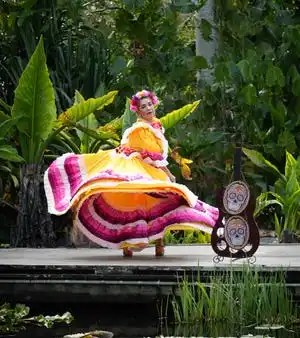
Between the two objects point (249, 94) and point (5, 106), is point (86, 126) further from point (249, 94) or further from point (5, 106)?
point (249, 94)

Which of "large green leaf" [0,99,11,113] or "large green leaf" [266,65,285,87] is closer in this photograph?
"large green leaf" [0,99,11,113]

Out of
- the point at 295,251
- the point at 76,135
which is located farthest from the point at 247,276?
the point at 76,135

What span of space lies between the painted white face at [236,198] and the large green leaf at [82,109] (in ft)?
10.1

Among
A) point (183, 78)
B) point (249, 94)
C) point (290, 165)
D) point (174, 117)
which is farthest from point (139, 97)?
point (183, 78)

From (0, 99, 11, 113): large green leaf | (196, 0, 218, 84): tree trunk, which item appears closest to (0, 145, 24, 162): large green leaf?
(0, 99, 11, 113): large green leaf

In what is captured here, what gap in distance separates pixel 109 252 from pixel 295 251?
166cm

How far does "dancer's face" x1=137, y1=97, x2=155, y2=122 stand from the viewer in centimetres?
897

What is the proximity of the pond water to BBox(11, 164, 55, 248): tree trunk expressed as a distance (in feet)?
10.3

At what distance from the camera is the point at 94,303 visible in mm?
7863

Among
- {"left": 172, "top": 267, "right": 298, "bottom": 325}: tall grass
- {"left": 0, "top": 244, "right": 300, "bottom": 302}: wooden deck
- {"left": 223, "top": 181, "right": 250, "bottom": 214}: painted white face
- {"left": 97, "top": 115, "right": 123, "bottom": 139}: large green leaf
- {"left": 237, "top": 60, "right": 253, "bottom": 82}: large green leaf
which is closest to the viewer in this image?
{"left": 172, "top": 267, "right": 298, "bottom": 325}: tall grass

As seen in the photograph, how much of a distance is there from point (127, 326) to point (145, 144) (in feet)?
6.38

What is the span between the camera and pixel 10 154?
35.6ft

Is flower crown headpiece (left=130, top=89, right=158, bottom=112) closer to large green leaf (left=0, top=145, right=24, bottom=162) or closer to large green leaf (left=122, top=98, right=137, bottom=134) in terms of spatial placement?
large green leaf (left=0, top=145, right=24, bottom=162)

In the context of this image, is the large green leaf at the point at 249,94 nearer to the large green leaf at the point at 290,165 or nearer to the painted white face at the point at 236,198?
the large green leaf at the point at 290,165
